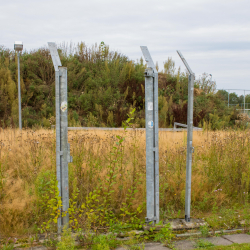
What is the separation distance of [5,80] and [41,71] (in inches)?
108

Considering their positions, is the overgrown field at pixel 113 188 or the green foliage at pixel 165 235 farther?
the overgrown field at pixel 113 188

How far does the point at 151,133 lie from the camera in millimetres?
3623

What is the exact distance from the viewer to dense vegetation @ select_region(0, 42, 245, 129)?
1648 centimetres

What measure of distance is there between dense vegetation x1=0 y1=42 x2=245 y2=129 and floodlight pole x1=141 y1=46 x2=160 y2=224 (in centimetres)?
1141

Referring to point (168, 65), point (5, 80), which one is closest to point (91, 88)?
point (5, 80)

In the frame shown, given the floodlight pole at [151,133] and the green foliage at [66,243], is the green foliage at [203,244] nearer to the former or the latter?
the floodlight pole at [151,133]

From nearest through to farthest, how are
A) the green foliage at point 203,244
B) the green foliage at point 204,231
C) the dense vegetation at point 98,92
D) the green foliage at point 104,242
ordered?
the green foliage at point 104,242 → the green foliage at point 203,244 → the green foliage at point 204,231 → the dense vegetation at point 98,92

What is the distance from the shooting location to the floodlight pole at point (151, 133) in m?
3.60

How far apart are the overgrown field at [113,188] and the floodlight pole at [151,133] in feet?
0.64

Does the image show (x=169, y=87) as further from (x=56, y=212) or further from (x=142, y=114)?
Result: (x=56, y=212)

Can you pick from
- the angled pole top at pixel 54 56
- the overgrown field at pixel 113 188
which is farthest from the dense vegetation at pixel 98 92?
the angled pole top at pixel 54 56

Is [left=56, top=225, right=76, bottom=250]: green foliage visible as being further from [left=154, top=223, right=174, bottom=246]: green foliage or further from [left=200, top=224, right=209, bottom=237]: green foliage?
[left=200, top=224, right=209, bottom=237]: green foliage

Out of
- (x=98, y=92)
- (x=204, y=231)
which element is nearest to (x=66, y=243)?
(x=204, y=231)

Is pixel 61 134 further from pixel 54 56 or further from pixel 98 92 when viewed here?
pixel 98 92
